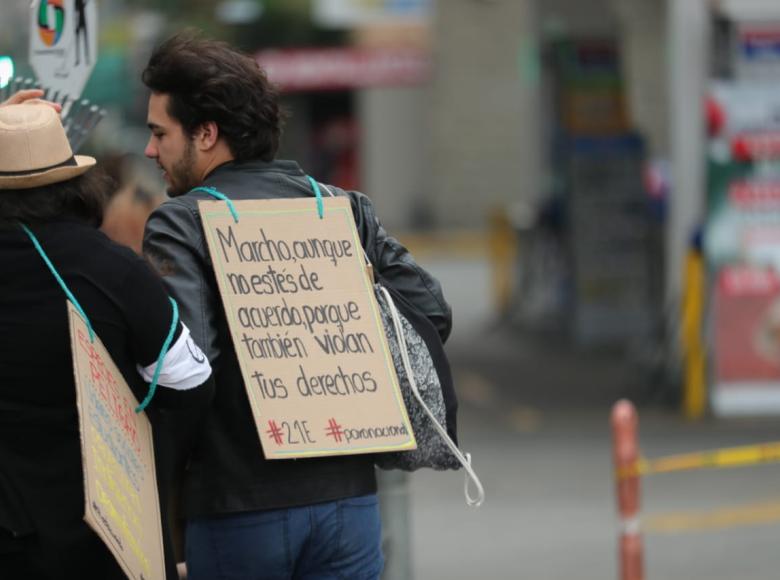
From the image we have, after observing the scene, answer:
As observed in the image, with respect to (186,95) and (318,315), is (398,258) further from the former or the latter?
(186,95)

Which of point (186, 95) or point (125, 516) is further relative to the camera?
point (186, 95)

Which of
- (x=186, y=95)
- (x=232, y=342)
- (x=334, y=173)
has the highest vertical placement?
(x=186, y=95)

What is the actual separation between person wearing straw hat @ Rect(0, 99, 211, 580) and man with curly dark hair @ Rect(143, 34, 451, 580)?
14 cm

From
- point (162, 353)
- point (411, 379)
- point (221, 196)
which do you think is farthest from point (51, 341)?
point (411, 379)

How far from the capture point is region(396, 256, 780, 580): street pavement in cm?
830

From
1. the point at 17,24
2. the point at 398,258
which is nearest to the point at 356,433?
the point at 398,258

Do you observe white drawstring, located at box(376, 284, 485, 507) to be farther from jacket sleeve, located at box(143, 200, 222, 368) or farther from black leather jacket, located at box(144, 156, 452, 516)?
jacket sleeve, located at box(143, 200, 222, 368)

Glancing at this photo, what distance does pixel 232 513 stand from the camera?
3.51 meters

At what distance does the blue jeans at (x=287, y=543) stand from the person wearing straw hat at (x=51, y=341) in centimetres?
21

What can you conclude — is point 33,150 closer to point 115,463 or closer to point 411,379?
point 115,463

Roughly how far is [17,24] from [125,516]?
15.7 metres

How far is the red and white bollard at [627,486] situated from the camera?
6668 mm

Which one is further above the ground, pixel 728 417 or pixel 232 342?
pixel 232 342

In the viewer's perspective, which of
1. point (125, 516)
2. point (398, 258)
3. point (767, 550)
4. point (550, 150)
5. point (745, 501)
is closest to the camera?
point (125, 516)
